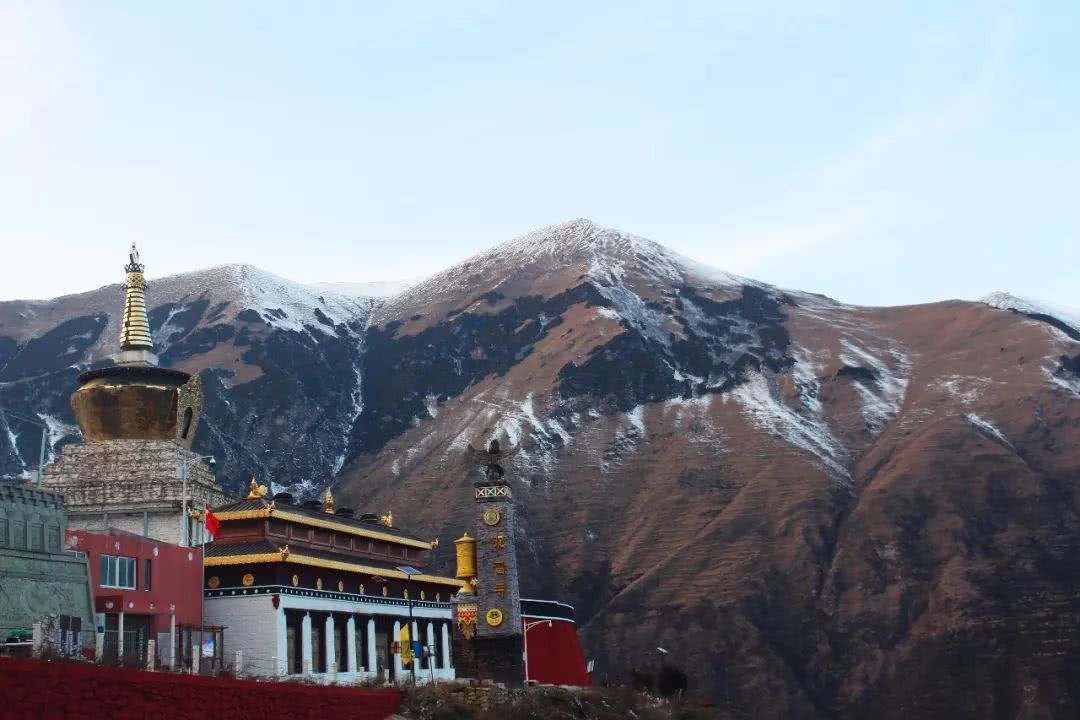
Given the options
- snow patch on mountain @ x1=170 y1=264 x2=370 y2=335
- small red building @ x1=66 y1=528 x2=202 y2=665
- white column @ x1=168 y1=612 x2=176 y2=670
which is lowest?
white column @ x1=168 y1=612 x2=176 y2=670

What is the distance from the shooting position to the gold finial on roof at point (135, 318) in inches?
2435

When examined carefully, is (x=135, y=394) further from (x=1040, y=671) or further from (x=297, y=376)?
(x=297, y=376)

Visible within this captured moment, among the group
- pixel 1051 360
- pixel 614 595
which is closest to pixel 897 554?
pixel 614 595

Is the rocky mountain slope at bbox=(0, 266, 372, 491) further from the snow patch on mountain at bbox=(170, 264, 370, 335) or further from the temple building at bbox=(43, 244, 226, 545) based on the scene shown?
the temple building at bbox=(43, 244, 226, 545)

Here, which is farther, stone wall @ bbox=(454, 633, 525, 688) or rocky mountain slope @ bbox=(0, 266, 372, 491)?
rocky mountain slope @ bbox=(0, 266, 372, 491)

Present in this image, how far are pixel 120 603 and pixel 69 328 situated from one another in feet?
436

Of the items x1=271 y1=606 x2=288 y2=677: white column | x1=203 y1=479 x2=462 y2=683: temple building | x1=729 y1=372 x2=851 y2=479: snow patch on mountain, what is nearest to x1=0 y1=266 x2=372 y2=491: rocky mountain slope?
x1=729 y1=372 x2=851 y2=479: snow patch on mountain

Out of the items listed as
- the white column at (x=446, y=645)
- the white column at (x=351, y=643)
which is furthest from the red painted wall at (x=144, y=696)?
the white column at (x=446, y=645)

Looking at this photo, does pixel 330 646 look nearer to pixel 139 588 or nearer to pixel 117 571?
pixel 139 588

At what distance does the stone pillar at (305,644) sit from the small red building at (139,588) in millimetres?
5359

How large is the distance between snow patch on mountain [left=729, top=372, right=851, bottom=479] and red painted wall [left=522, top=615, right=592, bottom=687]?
56.4 meters

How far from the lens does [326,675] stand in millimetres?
55062

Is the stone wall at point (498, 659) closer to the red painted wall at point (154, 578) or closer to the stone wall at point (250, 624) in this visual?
the stone wall at point (250, 624)

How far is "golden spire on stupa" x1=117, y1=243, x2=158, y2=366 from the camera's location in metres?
61.7
